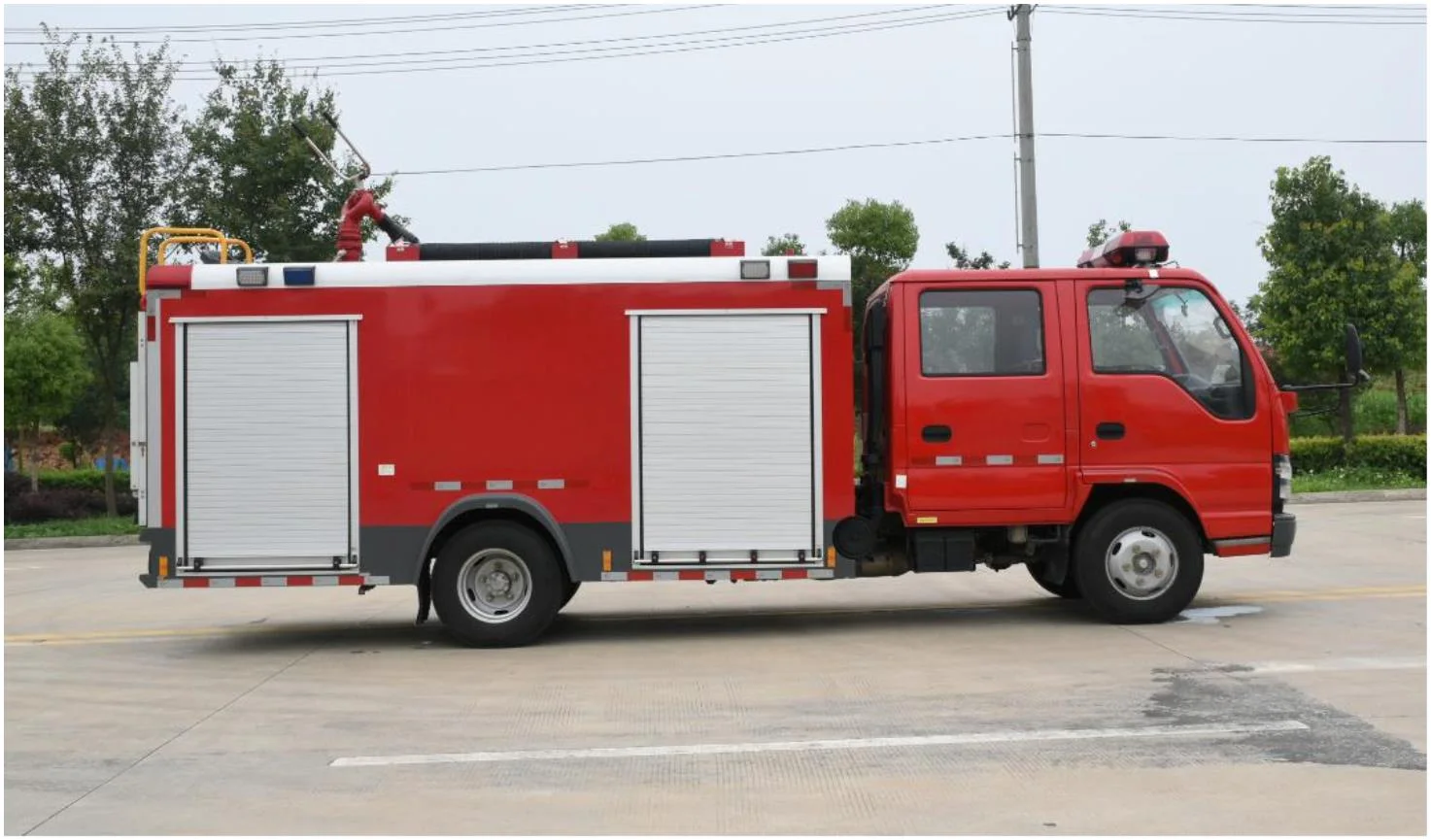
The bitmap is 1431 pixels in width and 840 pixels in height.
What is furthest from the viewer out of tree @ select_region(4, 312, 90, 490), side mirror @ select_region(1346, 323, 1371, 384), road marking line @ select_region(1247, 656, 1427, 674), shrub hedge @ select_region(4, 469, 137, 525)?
tree @ select_region(4, 312, 90, 490)

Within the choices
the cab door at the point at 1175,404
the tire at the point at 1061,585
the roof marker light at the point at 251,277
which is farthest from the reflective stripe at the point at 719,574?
the roof marker light at the point at 251,277

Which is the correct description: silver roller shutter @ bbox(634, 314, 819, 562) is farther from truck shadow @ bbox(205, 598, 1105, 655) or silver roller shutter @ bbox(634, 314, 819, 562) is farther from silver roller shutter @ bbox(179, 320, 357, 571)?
silver roller shutter @ bbox(179, 320, 357, 571)

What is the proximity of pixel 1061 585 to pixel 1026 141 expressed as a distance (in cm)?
1166

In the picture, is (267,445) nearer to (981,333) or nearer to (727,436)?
(727,436)

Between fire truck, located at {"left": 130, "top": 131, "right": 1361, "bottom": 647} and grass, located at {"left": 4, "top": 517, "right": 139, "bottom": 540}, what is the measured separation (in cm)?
1478

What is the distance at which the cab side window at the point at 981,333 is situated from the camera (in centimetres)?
1009

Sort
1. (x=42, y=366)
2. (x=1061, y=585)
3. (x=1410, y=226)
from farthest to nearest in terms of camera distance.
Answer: (x=1410, y=226)
(x=42, y=366)
(x=1061, y=585)

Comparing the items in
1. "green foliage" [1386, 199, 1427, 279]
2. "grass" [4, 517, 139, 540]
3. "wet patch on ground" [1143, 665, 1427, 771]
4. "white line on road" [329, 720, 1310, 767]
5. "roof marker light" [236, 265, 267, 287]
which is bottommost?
"white line on road" [329, 720, 1310, 767]

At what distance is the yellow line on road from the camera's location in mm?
11570

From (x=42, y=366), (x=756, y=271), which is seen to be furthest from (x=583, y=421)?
(x=42, y=366)

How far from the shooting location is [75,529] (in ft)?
78.6

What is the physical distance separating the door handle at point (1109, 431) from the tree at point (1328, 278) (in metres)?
17.1

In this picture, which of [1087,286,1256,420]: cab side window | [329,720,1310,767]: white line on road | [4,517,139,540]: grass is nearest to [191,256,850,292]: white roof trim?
[1087,286,1256,420]: cab side window

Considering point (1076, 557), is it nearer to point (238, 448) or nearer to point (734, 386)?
point (734, 386)
